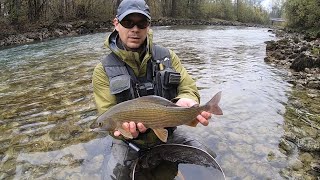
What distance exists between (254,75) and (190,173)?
8.25 m

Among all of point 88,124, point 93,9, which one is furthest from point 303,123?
point 93,9

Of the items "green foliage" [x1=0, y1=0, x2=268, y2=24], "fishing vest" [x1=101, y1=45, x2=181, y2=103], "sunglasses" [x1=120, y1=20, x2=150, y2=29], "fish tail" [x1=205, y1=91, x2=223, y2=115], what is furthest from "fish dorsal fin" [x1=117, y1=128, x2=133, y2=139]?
"green foliage" [x1=0, y1=0, x2=268, y2=24]

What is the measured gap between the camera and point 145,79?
4168 millimetres

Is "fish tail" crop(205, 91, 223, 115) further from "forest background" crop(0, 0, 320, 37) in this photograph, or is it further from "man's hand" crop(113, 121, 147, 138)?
"forest background" crop(0, 0, 320, 37)

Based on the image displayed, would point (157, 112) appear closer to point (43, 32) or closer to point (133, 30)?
point (133, 30)

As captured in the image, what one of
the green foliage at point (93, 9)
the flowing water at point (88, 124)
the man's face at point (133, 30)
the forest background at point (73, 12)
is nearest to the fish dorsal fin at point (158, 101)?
the man's face at point (133, 30)

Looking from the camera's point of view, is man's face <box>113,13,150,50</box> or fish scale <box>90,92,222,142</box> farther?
man's face <box>113,13,150,50</box>

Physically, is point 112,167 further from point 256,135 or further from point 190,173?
point 256,135

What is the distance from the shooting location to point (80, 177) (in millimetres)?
4816

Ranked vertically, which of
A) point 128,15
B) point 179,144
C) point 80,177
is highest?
point 128,15

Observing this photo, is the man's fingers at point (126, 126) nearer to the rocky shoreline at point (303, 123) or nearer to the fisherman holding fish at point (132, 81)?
the fisherman holding fish at point (132, 81)

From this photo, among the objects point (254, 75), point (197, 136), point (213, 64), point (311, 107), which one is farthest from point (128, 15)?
point (213, 64)

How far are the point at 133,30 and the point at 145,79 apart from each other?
2.28 feet

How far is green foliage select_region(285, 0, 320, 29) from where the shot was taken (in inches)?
1407
